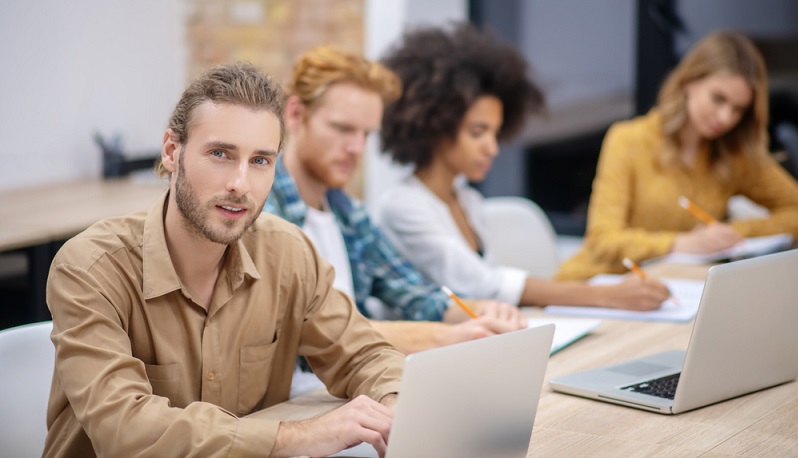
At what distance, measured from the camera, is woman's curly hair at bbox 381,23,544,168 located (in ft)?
8.42

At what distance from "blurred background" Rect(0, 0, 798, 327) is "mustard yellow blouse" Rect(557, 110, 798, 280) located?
81 centimetres

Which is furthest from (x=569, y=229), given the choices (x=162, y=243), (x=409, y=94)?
(x=162, y=243)

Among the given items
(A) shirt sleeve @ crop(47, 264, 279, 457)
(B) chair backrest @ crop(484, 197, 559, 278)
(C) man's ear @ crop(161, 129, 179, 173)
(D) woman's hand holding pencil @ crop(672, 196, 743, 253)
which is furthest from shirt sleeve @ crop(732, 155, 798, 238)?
(A) shirt sleeve @ crop(47, 264, 279, 457)

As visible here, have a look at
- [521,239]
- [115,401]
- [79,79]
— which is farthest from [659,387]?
[79,79]

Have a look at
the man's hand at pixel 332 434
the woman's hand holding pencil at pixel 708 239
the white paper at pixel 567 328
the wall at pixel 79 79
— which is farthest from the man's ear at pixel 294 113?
the wall at pixel 79 79

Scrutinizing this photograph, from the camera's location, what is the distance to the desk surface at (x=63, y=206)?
2740 mm

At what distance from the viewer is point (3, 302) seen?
9.98 ft

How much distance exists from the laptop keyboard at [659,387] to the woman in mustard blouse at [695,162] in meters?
1.23

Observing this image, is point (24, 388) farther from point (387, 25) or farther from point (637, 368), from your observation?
point (387, 25)

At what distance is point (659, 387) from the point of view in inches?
62.5

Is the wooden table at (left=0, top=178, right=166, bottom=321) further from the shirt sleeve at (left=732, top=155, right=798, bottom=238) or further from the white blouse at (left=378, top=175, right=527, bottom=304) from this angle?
the shirt sleeve at (left=732, top=155, right=798, bottom=238)

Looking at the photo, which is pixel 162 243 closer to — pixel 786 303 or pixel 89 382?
pixel 89 382

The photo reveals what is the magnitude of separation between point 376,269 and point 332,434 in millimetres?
1029

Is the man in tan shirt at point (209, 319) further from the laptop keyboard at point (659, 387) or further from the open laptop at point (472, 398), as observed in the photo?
the laptop keyboard at point (659, 387)
